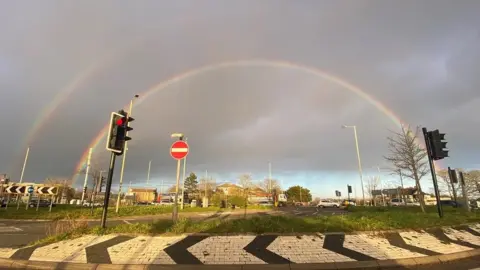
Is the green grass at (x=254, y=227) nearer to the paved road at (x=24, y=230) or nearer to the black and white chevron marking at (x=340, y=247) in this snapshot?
the black and white chevron marking at (x=340, y=247)

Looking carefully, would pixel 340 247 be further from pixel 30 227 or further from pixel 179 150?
pixel 30 227

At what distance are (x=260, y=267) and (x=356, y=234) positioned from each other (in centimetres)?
398

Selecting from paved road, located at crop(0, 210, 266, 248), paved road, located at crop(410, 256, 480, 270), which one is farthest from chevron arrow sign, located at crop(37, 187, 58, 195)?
paved road, located at crop(410, 256, 480, 270)

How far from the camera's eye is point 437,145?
14805 mm

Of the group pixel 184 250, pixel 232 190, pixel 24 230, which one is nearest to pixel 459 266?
pixel 184 250

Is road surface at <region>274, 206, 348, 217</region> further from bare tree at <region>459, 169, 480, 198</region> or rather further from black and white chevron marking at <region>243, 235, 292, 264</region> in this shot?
bare tree at <region>459, 169, 480, 198</region>

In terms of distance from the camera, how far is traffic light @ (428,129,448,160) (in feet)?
48.1

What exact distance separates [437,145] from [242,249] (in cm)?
1225

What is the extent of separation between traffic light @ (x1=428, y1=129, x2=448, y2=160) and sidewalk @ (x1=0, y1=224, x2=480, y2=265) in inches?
242

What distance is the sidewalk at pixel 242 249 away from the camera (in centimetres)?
725

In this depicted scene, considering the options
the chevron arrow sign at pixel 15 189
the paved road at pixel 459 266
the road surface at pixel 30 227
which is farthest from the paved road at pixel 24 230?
the chevron arrow sign at pixel 15 189

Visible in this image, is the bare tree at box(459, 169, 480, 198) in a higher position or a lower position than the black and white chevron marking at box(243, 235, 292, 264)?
higher

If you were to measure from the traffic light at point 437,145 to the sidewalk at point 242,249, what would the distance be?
614cm

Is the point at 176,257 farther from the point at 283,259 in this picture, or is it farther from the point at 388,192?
the point at 388,192
